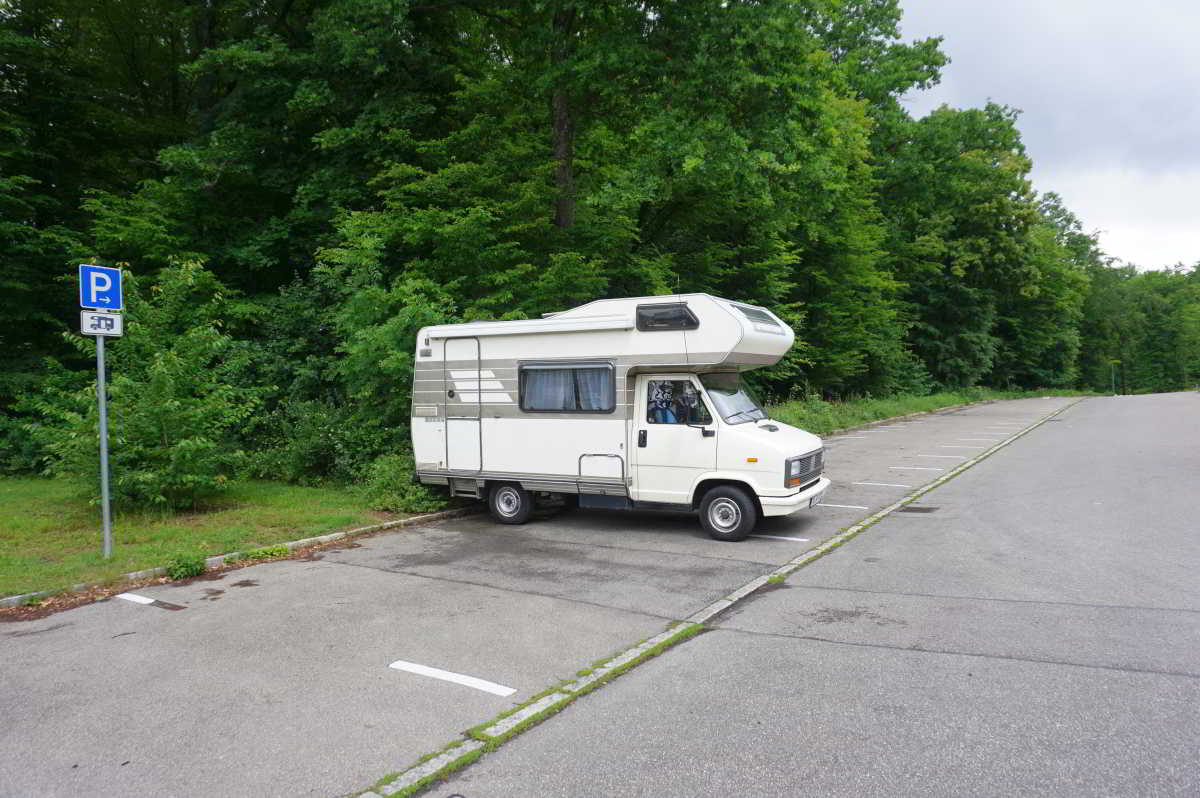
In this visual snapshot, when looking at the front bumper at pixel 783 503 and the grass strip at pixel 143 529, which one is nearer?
the grass strip at pixel 143 529

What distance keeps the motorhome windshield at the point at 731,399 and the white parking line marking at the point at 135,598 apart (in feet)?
20.9

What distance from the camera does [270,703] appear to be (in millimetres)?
4629

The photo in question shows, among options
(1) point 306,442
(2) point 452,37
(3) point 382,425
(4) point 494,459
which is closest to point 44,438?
(1) point 306,442

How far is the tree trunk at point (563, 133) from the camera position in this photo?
53.9 feet

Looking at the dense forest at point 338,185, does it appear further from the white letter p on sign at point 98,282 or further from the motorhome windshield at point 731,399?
the motorhome windshield at point 731,399

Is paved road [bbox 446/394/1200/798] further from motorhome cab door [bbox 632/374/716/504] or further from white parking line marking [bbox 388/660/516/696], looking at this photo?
motorhome cab door [bbox 632/374/716/504]

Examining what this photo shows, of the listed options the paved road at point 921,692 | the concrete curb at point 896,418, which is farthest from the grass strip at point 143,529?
the concrete curb at point 896,418

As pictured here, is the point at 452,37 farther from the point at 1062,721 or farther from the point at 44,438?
the point at 1062,721

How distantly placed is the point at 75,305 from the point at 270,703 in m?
16.6

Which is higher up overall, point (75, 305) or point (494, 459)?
point (75, 305)

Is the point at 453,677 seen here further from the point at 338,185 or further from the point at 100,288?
the point at 338,185

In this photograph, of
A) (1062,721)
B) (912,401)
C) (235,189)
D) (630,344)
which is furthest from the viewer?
(912,401)

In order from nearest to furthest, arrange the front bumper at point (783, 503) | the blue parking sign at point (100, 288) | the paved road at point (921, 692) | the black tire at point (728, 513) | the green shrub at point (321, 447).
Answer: the paved road at point (921, 692)
the blue parking sign at point (100, 288)
the front bumper at point (783, 503)
the black tire at point (728, 513)
the green shrub at point (321, 447)

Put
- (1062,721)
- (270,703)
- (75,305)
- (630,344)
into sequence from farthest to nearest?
(75,305) → (630,344) → (270,703) → (1062,721)
